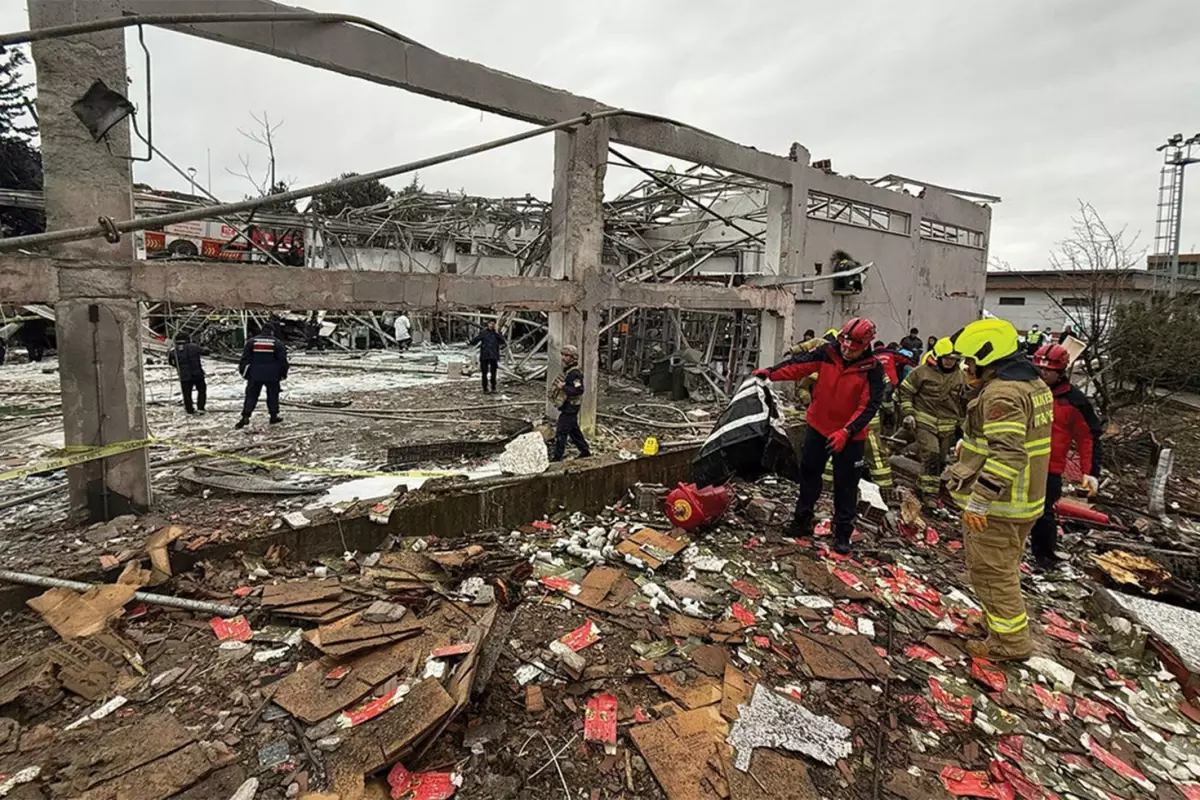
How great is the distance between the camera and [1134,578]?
462 centimetres

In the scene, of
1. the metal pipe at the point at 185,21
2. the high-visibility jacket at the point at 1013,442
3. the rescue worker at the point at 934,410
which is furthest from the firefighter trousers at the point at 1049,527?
the metal pipe at the point at 185,21

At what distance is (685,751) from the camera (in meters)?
2.49

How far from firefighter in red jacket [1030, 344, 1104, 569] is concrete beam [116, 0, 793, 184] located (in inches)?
218

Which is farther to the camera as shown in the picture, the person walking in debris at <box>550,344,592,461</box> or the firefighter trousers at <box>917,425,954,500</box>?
the person walking in debris at <box>550,344,592,461</box>

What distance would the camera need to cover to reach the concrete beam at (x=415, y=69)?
17.1 feet

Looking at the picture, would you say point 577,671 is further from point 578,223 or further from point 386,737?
point 578,223

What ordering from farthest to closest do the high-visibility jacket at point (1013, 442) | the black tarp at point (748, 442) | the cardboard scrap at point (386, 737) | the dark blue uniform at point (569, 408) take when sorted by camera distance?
1. the dark blue uniform at point (569, 408)
2. the black tarp at point (748, 442)
3. the high-visibility jacket at point (1013, 442)
4. the cardboard scrap at point (386, 737)

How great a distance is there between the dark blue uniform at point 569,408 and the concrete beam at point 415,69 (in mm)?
3362

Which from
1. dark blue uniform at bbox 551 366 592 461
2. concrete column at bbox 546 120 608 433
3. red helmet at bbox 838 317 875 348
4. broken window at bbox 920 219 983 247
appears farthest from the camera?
broken window at bbox 920 219 983 247

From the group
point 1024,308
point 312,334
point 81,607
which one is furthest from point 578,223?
point 1024,308

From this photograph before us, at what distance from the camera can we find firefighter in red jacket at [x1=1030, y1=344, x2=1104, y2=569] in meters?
4.94

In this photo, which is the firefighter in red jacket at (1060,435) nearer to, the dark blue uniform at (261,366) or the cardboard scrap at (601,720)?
the cardboard scrap at (601,720)

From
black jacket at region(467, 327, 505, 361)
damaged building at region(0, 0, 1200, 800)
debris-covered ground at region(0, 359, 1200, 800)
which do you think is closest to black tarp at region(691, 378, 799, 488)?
damaged building at region(0, 0, 1200, 800)

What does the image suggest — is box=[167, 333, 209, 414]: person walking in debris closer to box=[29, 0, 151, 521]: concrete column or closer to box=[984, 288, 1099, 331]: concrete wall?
box=[29, 0, 151, 521]: concrete column
